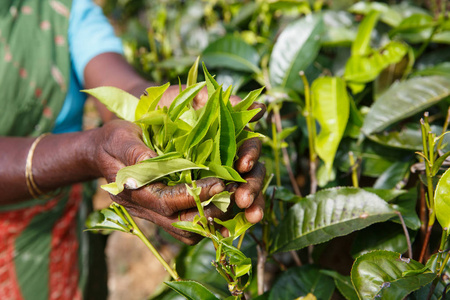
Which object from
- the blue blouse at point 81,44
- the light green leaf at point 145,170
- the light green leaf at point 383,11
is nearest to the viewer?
the light green leaf at point 145,170

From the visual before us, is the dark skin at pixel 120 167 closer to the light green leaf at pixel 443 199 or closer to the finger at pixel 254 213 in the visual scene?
the finger at pixel 254 213

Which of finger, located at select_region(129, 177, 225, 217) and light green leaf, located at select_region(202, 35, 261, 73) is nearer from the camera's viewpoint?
finger, located at select_region(129, 177, 225, 217)

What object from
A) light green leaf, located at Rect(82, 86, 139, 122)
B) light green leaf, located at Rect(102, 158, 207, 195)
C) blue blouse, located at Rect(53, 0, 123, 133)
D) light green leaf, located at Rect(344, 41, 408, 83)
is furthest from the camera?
blue blouse, located at Rect(53, 0, 123, 133)

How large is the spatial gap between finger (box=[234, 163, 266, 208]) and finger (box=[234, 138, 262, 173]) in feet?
0.05

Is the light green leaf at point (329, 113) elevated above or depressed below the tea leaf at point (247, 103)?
below

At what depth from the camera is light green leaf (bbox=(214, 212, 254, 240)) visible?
48 cm

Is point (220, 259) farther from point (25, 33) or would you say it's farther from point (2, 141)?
point (25, 33)

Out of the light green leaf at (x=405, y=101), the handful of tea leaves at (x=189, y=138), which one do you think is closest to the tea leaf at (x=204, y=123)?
the handful of tea leaves at (x=189, y=138)

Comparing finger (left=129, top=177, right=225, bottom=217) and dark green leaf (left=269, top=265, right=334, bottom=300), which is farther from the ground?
finger (left=129, top=177, right=225, bottom=217)

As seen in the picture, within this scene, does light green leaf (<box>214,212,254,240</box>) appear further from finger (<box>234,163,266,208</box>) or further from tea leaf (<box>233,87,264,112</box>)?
tea leaf (<box>233,87,264,112</box>)

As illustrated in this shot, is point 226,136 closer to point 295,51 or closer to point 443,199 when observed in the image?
point 443,199

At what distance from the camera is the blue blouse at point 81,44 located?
3.46 ft

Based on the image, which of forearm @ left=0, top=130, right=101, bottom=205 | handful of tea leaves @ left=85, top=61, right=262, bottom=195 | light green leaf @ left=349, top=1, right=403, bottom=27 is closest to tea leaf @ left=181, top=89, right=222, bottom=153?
handful of tea leaves @ left=85, top=61, right=262, bottom=195

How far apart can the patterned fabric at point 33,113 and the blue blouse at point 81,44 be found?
0.10ft
